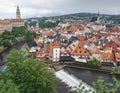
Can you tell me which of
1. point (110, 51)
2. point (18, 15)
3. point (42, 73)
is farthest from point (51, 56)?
point (18, 15)

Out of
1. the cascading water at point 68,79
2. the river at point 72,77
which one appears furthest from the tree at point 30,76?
the cascading water at point 68,79

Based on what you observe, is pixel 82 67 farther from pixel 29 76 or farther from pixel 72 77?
pixel 29 76

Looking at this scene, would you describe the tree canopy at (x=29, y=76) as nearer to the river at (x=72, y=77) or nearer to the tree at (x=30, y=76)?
the tree at (x=30, y=76)

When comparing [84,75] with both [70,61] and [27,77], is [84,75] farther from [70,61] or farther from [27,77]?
[27,77]

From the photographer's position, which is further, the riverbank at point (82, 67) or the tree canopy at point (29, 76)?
the riverbank at point (82, 67)

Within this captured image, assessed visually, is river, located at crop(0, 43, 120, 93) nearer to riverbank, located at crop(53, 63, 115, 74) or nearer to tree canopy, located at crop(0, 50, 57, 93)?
riverbank, located at crop(53, 63, 115, 74)

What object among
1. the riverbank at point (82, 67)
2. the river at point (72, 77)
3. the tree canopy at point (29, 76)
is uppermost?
the tree canopy at point (29, 76)

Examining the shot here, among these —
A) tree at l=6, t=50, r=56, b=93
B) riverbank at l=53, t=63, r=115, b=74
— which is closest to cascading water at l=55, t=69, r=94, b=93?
riverbank at l=53, t=63, r=115, b=74

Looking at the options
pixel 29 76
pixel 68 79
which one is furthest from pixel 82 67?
pixel 29 76
